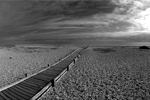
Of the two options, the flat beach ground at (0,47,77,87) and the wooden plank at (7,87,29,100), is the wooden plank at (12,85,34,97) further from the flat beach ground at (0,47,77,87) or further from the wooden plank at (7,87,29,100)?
the flat beach ground at (0,47,77,87)

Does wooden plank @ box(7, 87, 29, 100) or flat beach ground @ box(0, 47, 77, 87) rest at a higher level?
wooden plank @ box(7, 87, 29, 100)

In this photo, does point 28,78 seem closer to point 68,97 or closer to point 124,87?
point 68,97

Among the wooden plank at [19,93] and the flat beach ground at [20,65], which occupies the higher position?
the wooden plank at [19,93]

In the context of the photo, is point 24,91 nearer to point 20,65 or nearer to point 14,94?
point 14,94

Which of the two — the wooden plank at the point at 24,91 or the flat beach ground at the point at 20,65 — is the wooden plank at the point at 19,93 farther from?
the flat beach ground at the point at 20,65

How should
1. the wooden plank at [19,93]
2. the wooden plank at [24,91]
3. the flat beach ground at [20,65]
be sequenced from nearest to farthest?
the wooden plank at [19,93], the wooden plank at [24,91], the flat beach ground at [20,65]

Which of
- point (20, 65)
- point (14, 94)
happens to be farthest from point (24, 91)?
point (20, 65)

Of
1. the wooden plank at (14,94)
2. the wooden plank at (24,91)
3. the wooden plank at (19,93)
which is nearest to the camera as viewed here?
the wooden plank at (14,94)

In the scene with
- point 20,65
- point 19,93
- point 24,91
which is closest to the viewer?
point 19,93

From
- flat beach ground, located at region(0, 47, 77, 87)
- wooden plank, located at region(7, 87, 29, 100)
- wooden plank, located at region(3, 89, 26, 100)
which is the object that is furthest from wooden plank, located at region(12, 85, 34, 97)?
flat beach ground, located at region(0, 47, 77, 87)

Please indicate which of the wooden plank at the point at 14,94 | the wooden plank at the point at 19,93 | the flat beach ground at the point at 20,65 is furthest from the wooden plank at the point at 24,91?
the flat beach ground at the point at 20,65

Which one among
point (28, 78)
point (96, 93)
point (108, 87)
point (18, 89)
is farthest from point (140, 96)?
point (28, 78)

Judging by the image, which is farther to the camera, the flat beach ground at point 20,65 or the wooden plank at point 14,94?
the flat beach ground at point 20,65

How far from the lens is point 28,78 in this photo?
841 centimetres
